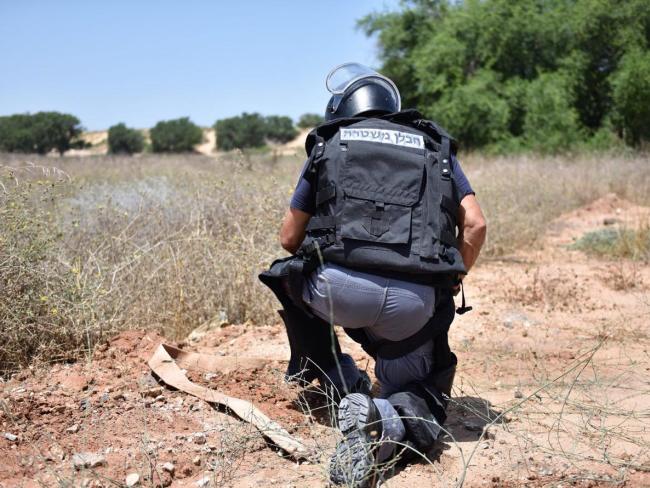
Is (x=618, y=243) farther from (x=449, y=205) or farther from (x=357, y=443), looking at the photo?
(x=357, y=443)

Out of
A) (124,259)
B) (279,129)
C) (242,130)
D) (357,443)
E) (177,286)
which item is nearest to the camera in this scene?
(357,443)

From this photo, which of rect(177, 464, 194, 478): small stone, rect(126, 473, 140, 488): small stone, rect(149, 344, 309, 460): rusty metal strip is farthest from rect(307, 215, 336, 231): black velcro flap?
rect(126, 473, 140, 488): small stone

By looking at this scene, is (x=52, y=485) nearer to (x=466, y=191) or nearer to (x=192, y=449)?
(x=192, y=449)

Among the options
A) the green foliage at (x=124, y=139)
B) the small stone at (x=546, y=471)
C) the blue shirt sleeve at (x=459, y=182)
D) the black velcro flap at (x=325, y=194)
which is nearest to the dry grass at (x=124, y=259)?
the black velcro flap at (x=325, y=194)

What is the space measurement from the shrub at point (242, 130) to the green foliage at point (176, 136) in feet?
→ 8.03

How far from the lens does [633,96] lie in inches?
734

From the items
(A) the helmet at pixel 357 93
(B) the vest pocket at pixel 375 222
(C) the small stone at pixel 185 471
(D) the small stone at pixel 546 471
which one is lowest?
(D) the small stone at pixel 546 471

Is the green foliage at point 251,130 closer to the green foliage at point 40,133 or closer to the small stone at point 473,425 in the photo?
the green foliage at point 40,133

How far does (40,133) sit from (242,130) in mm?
18828

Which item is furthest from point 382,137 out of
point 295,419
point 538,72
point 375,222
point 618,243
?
point 538,72

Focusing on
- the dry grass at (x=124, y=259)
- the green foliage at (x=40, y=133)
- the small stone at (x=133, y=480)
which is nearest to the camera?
the small stone at (x=133, y=480)

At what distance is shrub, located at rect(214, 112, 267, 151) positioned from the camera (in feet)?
120

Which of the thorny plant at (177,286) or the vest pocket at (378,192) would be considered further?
the thorny plant at (177,286)

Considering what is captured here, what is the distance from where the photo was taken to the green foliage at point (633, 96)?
18.3 m
